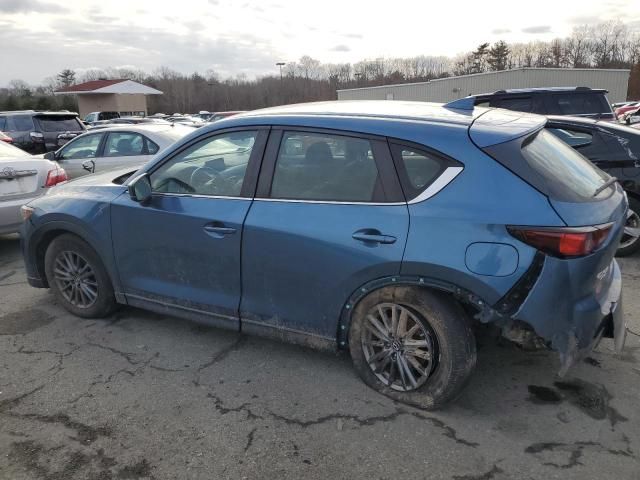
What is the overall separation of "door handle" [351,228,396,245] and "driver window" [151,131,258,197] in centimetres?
94

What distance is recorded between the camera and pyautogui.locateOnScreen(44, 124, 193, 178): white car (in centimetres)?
798

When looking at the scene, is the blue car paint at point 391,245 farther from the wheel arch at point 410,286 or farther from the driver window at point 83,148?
the driver window at point 83,148

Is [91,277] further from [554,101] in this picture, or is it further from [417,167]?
[554,101]

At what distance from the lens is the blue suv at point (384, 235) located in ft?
8.41

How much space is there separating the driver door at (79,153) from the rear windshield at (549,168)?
751cm

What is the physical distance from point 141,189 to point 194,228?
540 millimetres

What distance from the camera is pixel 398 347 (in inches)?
117

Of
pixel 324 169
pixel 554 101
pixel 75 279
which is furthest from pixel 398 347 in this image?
pixel 554 101

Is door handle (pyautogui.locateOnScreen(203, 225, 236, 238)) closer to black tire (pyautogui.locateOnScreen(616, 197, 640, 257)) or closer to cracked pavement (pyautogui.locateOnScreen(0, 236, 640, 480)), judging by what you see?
cracked pavement (pyautogui.locateOnScreen(0, 236, 640, 480))

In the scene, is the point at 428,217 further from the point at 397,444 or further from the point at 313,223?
the point at 397,444

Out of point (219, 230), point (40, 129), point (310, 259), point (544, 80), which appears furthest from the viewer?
point (544, 80)

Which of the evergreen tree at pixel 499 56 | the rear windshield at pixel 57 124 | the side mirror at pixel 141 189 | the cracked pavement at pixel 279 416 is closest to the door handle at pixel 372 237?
the cracked pavement at pixel 279 416

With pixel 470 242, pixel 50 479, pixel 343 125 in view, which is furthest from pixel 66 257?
pixel 470 242

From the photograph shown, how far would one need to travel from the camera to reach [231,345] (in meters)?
3.77
